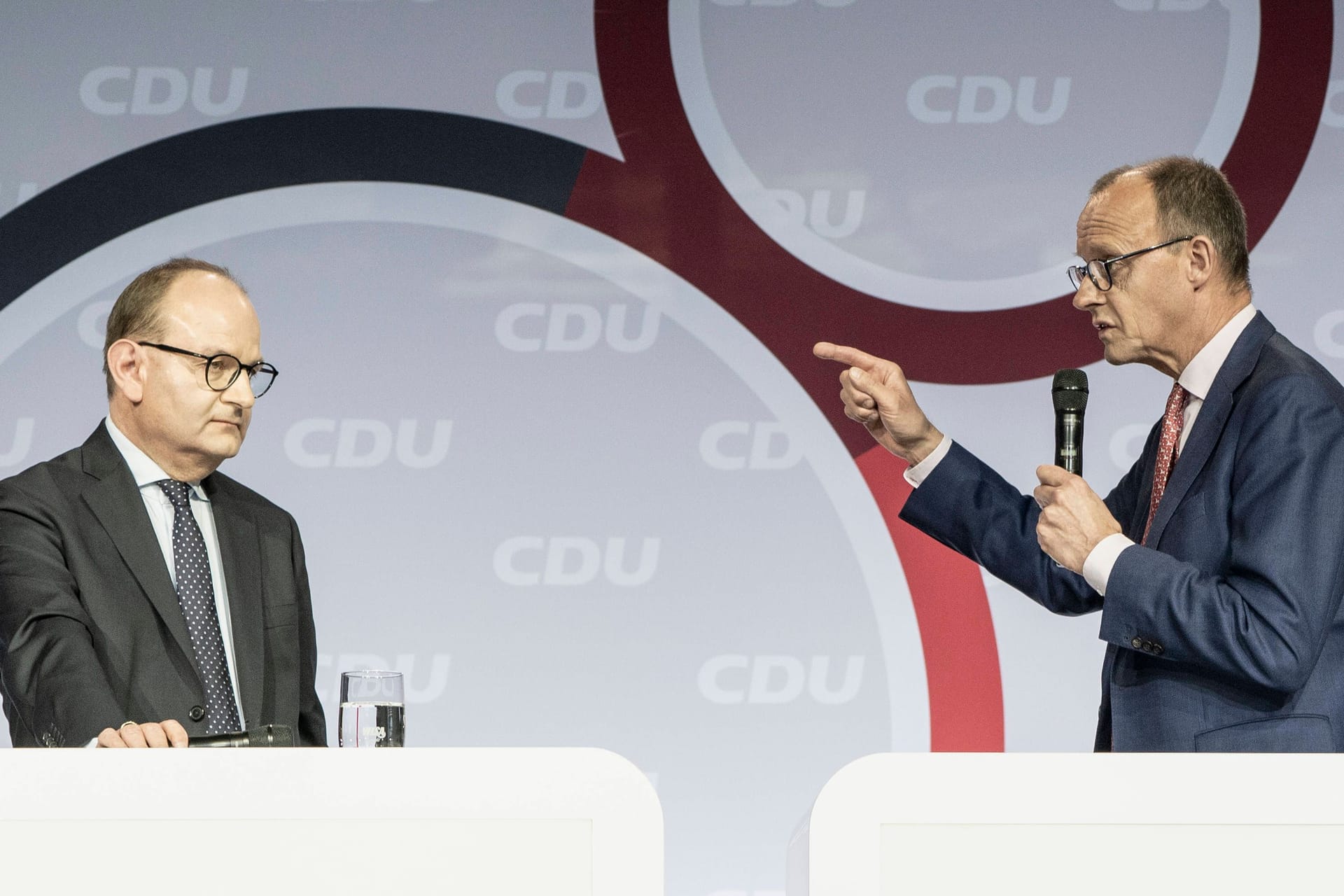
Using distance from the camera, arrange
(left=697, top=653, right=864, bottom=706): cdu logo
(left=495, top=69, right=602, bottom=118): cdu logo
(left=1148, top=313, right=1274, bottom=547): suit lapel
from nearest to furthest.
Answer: (left=1148, top=313, right=1274, bottom=547): suit lapel → (left=697, top=653, right=864, bottom=706): cdu logo → (left=495, top=69, right=602, bottom=118): cdu logo

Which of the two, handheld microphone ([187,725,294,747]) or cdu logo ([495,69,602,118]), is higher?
cdu logo ([495,69,602,118])

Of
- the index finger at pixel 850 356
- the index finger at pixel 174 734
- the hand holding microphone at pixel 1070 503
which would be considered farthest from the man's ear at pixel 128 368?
the hand holding microphone at pixel 1070 503

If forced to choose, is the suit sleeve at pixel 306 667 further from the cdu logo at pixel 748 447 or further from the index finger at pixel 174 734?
the cdu logo at pixel 748 447

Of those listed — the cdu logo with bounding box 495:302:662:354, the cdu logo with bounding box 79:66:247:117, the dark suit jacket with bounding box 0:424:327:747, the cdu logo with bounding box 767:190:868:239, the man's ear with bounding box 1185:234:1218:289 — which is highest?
the cdu logo with bounding box 79:66:247:117

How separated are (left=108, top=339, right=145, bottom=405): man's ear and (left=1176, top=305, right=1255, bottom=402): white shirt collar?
63.3 inches

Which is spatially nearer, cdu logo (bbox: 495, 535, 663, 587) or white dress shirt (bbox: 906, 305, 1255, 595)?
white dress shirt (bbox: 906, 305, 1255, 595)

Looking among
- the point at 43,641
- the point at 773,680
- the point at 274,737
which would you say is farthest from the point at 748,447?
the point at 274,737

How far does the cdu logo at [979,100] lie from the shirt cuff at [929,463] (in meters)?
1.53

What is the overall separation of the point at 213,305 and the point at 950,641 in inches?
80.7

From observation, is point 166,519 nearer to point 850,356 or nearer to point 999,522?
point 850,356

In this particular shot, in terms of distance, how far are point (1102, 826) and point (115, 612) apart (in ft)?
4.81

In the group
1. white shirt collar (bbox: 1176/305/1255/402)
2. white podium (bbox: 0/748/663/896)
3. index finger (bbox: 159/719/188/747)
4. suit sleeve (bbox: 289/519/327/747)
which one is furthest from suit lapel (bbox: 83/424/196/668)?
white shirt collar (bbox: 1176/305/1255/402)

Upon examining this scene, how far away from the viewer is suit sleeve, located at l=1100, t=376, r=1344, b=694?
1.87m

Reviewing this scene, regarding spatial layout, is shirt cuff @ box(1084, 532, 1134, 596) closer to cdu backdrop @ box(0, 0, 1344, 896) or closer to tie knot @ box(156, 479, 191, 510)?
tie knot @ box(156, 479, 191, 510)
